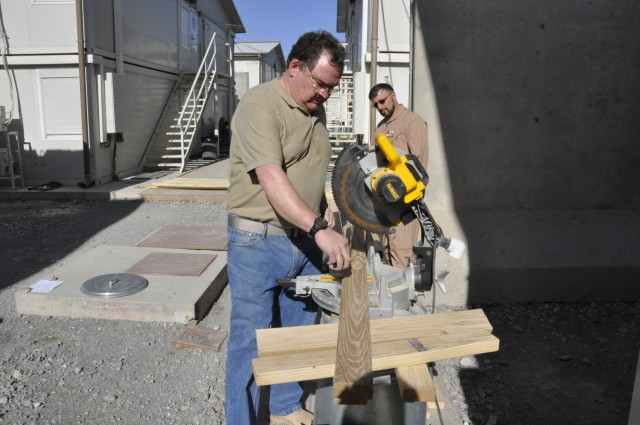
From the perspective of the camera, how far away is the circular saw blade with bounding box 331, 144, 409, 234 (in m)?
2.35

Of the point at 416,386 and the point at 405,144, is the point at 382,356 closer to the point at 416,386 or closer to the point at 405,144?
the point at 416,386

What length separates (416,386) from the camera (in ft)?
6.01

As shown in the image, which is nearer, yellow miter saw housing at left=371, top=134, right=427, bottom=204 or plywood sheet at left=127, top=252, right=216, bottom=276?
yellow miter saw housing at left=371, top=134, right=427, bottom=204

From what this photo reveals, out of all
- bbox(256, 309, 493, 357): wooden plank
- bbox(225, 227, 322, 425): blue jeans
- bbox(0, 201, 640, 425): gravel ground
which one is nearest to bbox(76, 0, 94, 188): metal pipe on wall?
bbox(0, 201, 640, 425): gravel ground

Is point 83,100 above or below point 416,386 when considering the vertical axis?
above

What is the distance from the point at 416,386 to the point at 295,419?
1.55m

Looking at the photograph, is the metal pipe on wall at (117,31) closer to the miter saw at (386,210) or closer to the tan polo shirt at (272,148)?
the tan polo shirt at (272,148)

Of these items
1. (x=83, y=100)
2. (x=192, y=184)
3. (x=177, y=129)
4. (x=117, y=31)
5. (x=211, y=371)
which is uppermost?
(x=117, y=31)

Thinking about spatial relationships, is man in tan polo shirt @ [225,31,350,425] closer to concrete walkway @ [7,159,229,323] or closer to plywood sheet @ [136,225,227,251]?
concrete walkway @ [7,159,229,323]

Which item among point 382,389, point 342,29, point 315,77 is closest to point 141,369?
point 382,389

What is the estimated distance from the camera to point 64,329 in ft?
14.8

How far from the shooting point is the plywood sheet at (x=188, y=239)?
20.9ft

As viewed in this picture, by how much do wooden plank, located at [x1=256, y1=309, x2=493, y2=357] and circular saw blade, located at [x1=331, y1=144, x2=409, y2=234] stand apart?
1.51 ft

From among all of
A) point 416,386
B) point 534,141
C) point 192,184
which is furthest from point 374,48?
point 416,386
